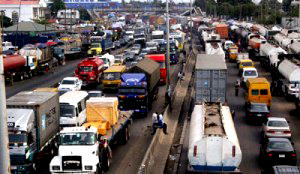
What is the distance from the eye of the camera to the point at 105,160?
22219 millimetres

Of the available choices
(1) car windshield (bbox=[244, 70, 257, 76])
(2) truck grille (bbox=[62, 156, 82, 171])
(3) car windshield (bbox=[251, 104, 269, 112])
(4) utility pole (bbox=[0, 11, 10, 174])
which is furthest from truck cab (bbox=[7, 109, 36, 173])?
(1) car windshield (bbox=[244, 70, 257, 76])

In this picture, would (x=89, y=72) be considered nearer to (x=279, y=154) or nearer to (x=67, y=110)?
(x=67, y=110)

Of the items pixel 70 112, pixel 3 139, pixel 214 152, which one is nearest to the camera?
pixel 3 139

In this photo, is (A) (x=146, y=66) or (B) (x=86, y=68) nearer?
(A) (x=146, y=66)

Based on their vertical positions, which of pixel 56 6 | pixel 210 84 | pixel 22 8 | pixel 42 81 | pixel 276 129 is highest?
pixel 56 6

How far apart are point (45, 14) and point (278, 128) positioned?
14742cm

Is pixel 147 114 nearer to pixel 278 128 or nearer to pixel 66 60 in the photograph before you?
pixel 278 128

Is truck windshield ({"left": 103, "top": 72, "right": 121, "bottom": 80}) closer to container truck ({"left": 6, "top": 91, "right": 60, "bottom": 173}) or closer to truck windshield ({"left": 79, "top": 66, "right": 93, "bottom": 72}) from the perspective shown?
truck windshield ({"left": 79, "top": 66, "right": 93, "bottom": 72})

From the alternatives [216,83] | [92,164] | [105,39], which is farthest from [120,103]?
[105,39]

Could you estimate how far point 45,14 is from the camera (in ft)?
548

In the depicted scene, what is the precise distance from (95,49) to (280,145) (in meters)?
54.4

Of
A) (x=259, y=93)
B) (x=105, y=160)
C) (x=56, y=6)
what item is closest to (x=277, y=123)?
(x=259, y=93)

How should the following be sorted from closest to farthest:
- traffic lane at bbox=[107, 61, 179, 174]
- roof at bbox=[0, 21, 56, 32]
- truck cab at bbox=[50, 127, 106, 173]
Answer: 1. truck cab at bbox=[50, 127, 106, 173]
2. traffic lane at bbox=[107, 61, 179, 174]
3. roof at bbox=[0, 21, 56, 32]

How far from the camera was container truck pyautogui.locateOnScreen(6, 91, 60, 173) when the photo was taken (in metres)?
21.1
